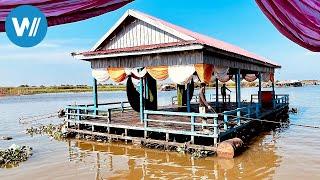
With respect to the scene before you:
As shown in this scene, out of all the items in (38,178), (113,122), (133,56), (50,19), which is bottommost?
(38,178)

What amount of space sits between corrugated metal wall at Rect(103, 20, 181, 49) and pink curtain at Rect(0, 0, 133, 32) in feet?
44.1

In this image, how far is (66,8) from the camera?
212 cm

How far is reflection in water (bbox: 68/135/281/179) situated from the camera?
39.7ft

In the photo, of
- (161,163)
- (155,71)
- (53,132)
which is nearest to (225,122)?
(161,163)

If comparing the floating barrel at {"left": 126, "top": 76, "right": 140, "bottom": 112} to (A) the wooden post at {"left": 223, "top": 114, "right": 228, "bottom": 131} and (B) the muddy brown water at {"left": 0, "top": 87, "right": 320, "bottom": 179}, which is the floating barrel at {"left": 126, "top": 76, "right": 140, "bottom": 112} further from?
(A) the wooden post at {"left": 223, "top": 114, "right": 228, "bottom": 131}

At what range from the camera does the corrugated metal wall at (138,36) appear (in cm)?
1593

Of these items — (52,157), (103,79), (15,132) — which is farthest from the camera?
(15,132)

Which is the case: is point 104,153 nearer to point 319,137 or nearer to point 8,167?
point 8,167

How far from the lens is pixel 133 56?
1669 centimetres

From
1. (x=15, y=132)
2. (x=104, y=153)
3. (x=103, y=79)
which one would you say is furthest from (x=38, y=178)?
(x=15, y=132)

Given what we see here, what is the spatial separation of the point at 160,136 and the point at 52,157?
16.5ft

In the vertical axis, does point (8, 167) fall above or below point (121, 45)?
below

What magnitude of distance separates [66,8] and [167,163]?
11806 millimetres

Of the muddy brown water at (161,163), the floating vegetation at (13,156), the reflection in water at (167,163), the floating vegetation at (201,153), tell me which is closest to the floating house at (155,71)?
the floating vegetation at (201,153)
